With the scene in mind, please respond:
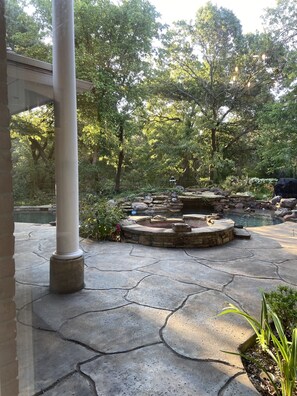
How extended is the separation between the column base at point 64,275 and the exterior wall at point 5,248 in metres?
1.50

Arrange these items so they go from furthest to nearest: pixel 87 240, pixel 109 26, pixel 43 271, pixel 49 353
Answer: pixel 109 26 → pixel 87 240 → pixel 43 271 → pixel 49 353

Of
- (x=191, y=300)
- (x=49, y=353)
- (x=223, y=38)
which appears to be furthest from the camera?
(x=223, y=38)

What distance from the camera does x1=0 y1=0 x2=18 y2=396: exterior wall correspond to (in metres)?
0.75

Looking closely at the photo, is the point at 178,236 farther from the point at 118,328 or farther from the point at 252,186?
the point at 252,186

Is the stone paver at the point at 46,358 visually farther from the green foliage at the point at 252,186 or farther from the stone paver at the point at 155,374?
the green foliage at the point at 252,186

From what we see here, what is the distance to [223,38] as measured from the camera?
9.41m

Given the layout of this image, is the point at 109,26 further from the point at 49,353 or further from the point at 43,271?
the point at 49,353

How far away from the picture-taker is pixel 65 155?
2.23 m

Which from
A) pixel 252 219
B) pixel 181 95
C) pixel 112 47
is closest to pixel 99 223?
pixel 252 219

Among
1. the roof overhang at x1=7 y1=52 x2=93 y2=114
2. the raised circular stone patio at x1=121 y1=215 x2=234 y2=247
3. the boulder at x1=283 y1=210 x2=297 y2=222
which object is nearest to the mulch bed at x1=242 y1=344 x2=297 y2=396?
the roof overhang at x1=7 y1=52 x2=93 y2=114

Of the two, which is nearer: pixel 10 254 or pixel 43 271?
pixel 10 254

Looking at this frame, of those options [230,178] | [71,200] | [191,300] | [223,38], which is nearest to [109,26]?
[223,38]

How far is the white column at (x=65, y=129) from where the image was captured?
214 centimetres

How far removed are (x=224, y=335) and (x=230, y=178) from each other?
939cm
